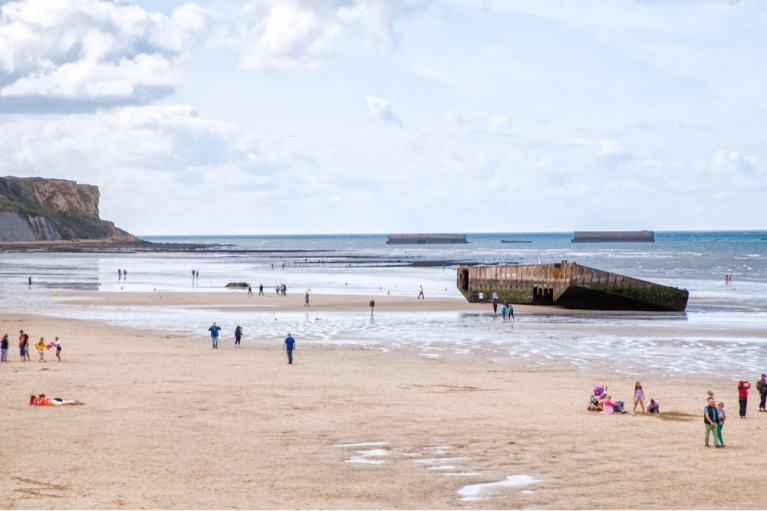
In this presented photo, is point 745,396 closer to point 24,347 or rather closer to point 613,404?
point 613,404

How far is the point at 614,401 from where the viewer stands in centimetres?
→ 2097

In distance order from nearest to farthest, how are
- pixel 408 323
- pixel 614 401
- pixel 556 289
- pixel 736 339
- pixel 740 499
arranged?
pixel 740 499 < pixel 614 401 < pixel 736 339 < pixel 408 323 < pixel 556 289

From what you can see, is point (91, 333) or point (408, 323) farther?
point (408, 323)

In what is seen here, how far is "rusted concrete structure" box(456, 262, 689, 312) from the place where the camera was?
50.2 meters

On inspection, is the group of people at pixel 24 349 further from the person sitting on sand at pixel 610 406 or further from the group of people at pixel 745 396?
the group of people at pixel 745 396

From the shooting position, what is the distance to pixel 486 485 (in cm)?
1363

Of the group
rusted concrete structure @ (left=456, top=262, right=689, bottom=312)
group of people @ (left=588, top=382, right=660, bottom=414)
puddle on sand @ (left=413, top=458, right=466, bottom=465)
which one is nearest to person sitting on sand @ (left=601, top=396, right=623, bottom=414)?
group of people @ (left=588, top=382, right=660, bottom=414)

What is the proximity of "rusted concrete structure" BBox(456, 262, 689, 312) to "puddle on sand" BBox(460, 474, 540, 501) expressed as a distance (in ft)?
126

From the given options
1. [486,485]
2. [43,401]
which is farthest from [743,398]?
[43,401]

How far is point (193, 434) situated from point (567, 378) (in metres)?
12.6

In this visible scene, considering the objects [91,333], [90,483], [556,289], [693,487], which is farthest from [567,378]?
[556,289]

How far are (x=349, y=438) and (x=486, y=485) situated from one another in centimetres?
404

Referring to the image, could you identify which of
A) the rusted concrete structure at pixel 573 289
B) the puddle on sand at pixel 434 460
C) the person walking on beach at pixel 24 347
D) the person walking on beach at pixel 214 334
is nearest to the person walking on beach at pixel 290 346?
the person walking on beach at pixel 214 334

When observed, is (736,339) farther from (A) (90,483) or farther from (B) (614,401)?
(A) (90,483)
